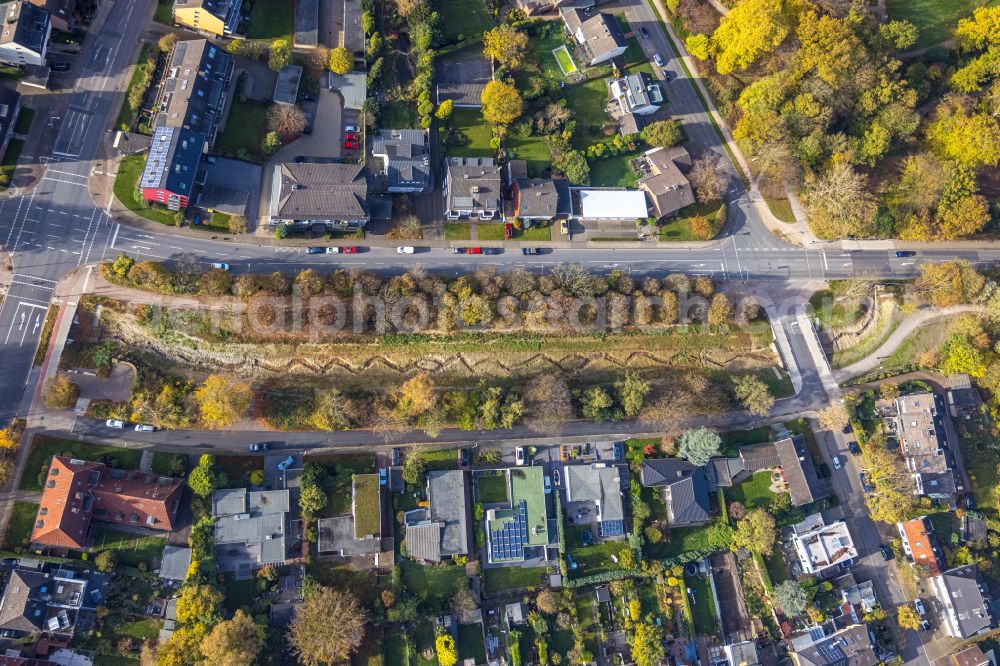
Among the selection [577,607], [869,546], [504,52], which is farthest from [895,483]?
[504,52]

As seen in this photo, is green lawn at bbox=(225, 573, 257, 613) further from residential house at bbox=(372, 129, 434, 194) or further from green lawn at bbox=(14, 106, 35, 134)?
green lawn at bbox=(14, 106, 35, 134)

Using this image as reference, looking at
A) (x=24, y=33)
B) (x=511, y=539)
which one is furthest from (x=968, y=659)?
(x=24, y=33)

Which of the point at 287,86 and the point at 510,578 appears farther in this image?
the point at 287,86

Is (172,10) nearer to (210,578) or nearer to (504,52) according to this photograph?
(504,52)

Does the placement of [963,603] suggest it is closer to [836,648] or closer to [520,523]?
[836,648]

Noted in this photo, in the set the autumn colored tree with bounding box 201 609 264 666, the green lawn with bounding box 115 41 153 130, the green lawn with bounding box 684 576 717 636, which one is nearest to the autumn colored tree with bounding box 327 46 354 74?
the green lawn with bounding box 115 41 153 130

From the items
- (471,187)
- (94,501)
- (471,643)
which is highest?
(471,187)
